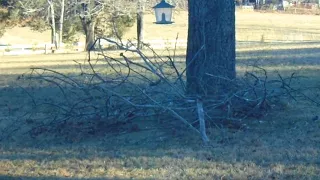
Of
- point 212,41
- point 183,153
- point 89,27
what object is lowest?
point 183,153

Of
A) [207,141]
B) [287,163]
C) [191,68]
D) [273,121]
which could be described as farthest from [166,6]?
[287,163]

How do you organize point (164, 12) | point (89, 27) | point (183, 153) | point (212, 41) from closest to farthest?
point (183, 153) < point (212, 41) < point (164, 12) < point (89, 27)

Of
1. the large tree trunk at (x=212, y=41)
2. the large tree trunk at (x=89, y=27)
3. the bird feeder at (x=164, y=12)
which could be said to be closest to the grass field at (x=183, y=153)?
the large tree trunk at (x=212, y=41)

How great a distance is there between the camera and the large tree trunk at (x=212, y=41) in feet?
38.7

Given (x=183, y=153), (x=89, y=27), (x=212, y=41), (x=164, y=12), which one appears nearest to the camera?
(x=183, y=153)

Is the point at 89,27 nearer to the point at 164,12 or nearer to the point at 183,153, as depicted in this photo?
the point at 164,12

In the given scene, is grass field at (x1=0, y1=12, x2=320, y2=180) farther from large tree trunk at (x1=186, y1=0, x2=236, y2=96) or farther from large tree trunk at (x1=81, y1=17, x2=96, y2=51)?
large tree trunk at (x1=81, y1=17, x2=96, y2=51)

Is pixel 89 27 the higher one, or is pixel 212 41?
pixel 89 27

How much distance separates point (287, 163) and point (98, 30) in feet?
125

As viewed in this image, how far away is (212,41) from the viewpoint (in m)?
11.9

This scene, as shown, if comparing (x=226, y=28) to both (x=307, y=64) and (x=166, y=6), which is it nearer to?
(x=166, y=6)

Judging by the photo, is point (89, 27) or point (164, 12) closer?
point (164, 12)

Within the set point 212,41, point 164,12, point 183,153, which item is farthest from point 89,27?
Result: point 183,153

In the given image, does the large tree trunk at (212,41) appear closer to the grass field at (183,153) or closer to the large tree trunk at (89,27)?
the grass field at (183,153)
